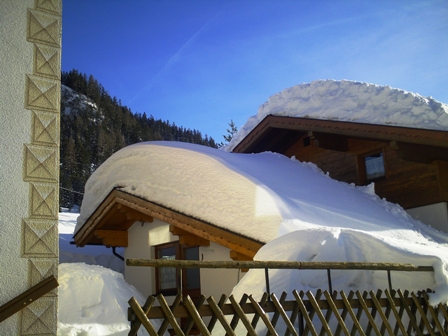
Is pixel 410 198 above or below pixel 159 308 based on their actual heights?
above

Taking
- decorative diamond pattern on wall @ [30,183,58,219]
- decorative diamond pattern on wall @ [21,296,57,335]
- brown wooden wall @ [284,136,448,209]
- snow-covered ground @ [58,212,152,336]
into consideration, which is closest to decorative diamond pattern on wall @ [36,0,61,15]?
decorative diamond pattern on wall @ [30,183,58,219]

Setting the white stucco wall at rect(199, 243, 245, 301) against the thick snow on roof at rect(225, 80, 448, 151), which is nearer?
the white stucco wall at rect(199, 243, 245, 301)

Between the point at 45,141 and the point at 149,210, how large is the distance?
191 inches

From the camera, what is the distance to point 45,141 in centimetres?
452

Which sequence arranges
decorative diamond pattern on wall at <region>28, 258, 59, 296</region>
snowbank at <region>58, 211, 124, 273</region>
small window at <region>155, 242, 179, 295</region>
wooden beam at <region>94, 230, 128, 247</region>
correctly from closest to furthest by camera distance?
decorative diamond pattern on wall at <region>28, 258, 59, 296</region> → small window at <region>155, 242, 179, 295</region> → wooden beam at <region>94, 230, 128, 247</region> → snowbank at <region>58, 211, 124, 273</region>

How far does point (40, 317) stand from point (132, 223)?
7.33 metres

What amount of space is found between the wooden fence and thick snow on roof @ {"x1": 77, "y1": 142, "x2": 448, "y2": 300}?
412mm

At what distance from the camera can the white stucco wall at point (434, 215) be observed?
9859 mm

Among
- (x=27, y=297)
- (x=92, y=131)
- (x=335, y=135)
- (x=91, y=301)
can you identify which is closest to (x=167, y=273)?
(x=91, y=301)

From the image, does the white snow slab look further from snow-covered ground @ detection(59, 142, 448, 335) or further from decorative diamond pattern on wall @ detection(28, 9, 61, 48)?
decorative diamond pattern on wall @ detection(28, 9, 61, 48)

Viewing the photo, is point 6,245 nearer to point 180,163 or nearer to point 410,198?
point 180,163

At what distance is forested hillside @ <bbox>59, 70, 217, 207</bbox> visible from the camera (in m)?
39.0

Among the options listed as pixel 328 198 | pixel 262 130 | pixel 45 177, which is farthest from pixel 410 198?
pixel 45 177

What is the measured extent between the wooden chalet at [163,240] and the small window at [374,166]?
4.57 m
